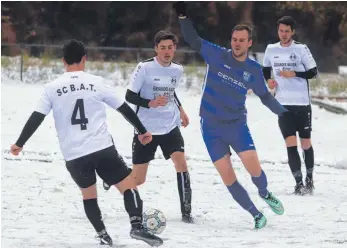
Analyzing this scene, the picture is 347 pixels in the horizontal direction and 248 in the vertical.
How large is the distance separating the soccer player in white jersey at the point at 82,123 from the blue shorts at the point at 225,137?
1457mm

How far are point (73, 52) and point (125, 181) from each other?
1.11 meters

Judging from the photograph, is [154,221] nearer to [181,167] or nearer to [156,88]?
[181,167]

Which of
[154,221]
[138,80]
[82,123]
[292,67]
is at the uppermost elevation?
[292,67]

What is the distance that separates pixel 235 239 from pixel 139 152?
1.80m

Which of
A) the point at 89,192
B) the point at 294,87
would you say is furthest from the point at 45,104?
the point at 294,87

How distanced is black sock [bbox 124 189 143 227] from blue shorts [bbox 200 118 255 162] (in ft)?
4.99

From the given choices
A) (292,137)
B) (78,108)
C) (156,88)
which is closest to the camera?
(78,108)

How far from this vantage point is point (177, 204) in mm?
10391

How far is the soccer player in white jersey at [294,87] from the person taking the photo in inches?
447

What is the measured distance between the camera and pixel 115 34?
4241cm

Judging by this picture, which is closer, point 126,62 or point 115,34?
point 126,62

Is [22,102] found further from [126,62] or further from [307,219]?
[307,219]

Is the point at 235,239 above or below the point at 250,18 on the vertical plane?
below

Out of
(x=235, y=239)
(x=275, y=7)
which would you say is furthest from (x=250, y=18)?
(x=235, y=239)
